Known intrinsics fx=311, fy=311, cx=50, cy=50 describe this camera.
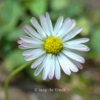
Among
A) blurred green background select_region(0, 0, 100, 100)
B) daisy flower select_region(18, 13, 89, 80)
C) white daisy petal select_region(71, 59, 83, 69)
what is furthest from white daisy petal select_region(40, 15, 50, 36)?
blurred green background select_region(0, 0, 100, 100)

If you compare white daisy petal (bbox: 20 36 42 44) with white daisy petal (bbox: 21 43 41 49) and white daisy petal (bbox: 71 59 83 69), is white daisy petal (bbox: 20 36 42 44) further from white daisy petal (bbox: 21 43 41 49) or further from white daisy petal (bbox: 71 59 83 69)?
white daisy petal (bbox: 71 59 83 69)

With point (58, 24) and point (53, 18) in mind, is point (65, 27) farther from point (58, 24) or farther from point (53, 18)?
point (53, 18)

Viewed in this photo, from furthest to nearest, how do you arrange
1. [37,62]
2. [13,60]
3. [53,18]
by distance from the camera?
[53,18] → [13,60] → [37,62]

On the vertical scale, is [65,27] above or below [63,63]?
above

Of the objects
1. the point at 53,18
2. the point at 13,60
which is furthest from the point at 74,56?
the point at 53,18

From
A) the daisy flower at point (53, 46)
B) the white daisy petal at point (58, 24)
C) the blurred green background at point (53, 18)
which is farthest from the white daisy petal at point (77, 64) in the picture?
the blurred green background at point (53, 18)

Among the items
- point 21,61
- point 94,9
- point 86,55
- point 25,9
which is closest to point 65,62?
point 21,61

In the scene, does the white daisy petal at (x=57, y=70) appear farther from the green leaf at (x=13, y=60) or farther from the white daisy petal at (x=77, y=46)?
the green leaf at (x=13, y=60)
